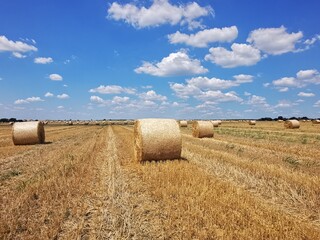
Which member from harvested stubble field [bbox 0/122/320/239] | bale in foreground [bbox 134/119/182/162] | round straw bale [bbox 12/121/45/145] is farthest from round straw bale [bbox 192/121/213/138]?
harvested stubble field [bbox 0/122/320/239]

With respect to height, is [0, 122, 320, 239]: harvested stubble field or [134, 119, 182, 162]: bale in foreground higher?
[134, 119, 182, 162]: bale in foreground

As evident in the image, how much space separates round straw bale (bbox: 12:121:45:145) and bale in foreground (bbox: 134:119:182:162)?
1304cm

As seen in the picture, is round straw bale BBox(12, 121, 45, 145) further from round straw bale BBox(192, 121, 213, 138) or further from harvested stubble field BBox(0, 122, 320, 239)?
round straw bale BBox(192, 121, 213, 138)

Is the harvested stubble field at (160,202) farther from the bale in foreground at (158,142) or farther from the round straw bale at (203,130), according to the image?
the round straw bale at (203,130)

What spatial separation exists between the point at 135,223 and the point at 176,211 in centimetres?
95

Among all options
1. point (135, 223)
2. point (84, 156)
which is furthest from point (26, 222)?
point (84, 156)

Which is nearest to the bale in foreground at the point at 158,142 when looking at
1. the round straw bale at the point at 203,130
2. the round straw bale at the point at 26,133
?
the round straw bale at the point at 26,133

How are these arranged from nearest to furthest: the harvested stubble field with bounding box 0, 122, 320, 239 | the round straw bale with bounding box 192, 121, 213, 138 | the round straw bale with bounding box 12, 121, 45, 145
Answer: the harvested stubble field with bounding box 0, 122, 320, 239 < the round straw bale with bounding box 12, 121, 45, 145 < the round straw bale with bounding box 192, 121, 213, 138

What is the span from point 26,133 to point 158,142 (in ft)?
46.9

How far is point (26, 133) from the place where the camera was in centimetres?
2467

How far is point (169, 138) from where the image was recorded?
1417cm

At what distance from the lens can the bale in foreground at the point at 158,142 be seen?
45.8ft

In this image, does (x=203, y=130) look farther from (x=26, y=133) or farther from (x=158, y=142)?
(x=158, y=142)

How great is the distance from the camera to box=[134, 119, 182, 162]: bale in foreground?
13.9m
